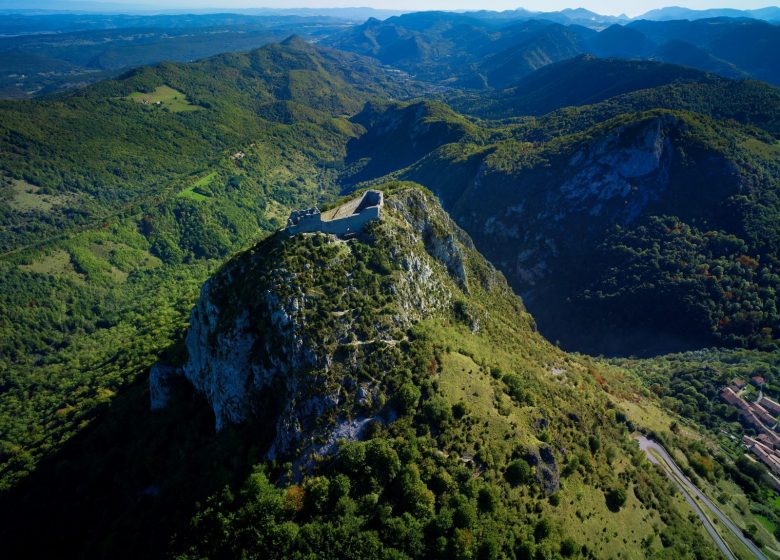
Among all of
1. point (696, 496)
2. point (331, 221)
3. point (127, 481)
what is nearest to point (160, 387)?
point (127, 481)

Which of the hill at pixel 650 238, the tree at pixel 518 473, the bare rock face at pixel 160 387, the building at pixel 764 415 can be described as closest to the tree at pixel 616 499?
the tree at pixel 518 473

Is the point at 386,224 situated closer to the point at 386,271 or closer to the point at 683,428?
the point at 386,271

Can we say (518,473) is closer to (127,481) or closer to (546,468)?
(546,468)

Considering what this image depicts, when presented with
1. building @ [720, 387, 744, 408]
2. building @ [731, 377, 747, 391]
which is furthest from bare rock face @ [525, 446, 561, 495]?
building @ [731, 377, 747, 391]

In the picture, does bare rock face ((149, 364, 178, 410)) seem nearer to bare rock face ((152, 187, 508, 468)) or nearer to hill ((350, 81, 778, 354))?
bare rock face ((152, 187, 508, 468))

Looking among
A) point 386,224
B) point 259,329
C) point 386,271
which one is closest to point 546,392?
point 386,271
